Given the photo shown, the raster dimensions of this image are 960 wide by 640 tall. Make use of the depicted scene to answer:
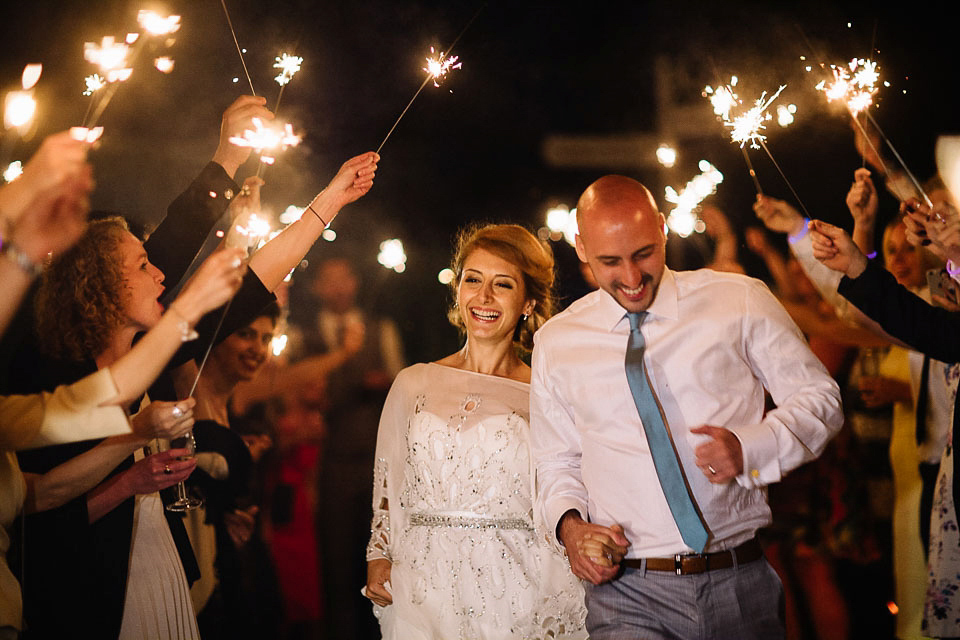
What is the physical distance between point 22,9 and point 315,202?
1.13 meters

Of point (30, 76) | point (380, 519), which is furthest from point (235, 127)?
point (380, 519)

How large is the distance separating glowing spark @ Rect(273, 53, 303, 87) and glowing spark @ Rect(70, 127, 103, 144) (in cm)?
72

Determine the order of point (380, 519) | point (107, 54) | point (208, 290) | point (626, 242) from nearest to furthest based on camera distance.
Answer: point (208, 290) < point (626, 242) < point (107, 54) < point (380, 519)

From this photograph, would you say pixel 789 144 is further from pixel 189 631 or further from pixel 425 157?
pixel 189 631

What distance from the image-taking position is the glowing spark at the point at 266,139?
8.98 ft

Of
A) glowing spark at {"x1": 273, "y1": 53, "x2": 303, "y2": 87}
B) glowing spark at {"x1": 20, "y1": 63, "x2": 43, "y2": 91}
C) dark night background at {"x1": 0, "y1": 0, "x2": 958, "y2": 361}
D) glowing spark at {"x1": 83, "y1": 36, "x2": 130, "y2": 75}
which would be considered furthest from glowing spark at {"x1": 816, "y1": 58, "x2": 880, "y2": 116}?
glowing spark at {"x1": 20, "y1": 63, "x2": 43, "y2": 91}

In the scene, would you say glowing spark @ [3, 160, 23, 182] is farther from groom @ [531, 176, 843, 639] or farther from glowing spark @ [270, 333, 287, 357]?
groom @ [531, 176, 843, 639]

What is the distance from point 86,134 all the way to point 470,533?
184 cm

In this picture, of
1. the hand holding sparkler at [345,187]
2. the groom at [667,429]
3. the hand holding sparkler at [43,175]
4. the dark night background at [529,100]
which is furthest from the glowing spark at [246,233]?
the groom at [667,429]

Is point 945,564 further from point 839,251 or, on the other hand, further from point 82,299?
point 82,299

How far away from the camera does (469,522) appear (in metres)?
2.69

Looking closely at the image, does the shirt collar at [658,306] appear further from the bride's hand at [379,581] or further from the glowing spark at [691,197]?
the glowing spark at [691,197]

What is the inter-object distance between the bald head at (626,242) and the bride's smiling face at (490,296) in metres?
0.70

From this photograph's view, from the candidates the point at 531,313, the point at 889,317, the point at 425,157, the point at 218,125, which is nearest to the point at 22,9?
the point at 218,125
